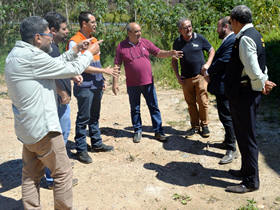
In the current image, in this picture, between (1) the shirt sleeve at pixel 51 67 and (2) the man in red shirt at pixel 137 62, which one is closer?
(1) the shirt sleeve at pixel 51 67

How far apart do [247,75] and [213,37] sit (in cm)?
544

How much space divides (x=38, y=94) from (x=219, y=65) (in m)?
2.35

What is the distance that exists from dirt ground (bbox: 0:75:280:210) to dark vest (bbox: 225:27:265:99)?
115 cm

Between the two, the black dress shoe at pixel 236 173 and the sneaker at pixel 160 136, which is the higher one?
the sneaker at pixel 160 136

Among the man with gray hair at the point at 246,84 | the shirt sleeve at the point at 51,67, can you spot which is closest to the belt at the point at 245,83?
the man with gray hair at the point at 246,84

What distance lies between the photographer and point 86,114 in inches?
168

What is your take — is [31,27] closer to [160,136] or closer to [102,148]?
[102,148]

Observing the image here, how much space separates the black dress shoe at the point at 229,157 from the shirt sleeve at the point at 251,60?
139 centimetres

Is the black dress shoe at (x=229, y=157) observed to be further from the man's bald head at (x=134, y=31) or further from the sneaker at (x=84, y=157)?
the man's bald head at (x=134, y=31)

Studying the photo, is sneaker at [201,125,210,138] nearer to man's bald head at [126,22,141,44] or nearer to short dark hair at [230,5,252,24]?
man's bald head at [126,22,141,44]

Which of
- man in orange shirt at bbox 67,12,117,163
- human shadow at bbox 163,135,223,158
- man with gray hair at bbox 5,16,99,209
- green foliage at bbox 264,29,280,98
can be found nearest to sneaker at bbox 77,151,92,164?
man in orange shirt at bbox 67,12,117,163

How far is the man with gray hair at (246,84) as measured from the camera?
3160 mm

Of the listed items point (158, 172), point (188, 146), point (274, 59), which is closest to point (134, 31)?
point (188, 146)

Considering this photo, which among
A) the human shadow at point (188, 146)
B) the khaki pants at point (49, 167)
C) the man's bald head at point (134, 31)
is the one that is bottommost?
the human shadow at point (188, 146)
